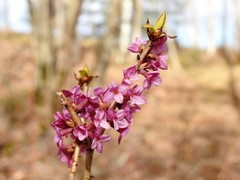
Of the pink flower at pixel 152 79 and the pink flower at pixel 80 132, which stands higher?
the pink flower at pixel 152 79

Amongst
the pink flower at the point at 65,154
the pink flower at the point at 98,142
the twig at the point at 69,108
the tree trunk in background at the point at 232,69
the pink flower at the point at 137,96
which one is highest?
the pink flower at the point at 137,96

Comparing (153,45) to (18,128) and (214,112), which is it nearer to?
(18,128)

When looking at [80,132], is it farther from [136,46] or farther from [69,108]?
[136,46]

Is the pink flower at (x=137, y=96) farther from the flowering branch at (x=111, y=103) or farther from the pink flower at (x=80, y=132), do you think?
the pink flower at (x=80, y=132)

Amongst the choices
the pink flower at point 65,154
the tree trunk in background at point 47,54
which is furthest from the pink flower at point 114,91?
the tree trunk in background at point 47,54

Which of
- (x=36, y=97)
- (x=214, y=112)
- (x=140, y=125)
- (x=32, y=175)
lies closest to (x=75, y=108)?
(x=32, y=175)

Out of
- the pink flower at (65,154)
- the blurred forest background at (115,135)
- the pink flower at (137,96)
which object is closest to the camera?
the pink flower at (137,96)

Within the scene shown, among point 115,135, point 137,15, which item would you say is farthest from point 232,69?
point 115,135

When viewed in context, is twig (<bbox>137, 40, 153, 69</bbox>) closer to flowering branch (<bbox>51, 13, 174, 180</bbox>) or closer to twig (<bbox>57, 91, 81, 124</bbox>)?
flowering branch (<bbox>51, 13, 174, 180</bbox>)
